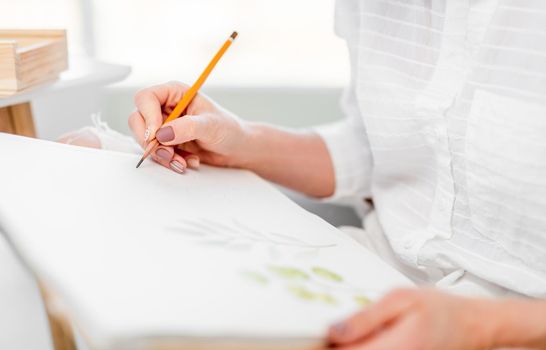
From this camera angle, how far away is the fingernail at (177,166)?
70 centimetres

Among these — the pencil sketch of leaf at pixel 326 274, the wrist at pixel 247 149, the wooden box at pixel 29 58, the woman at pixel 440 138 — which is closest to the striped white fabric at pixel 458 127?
the woman at pixel 440 138

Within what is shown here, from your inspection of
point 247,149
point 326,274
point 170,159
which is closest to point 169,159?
point 170,159

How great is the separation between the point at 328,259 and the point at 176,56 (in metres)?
1.01

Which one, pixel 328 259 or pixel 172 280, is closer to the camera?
pixel 172 280

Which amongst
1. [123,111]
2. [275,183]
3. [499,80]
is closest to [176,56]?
[123,111]

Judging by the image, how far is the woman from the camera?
67cm

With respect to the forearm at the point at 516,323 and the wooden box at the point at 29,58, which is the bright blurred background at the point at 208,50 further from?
the forearm at the point at 516,323

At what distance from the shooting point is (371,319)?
1.40ft

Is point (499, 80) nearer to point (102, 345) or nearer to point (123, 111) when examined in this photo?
point (102, 345)

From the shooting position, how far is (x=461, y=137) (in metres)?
0.72

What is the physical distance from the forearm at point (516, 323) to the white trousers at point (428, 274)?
21cm

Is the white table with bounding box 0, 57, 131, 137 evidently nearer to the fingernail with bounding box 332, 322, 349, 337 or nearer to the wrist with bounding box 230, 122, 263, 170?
the wrist with bounding box 230, 122, 263, 170

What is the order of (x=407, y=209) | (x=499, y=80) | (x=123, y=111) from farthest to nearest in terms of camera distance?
(x=123, y=111)
(x=407, y=209)
(x=499, y=80)

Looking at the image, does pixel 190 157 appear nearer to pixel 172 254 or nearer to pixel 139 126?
pixel 139 126
